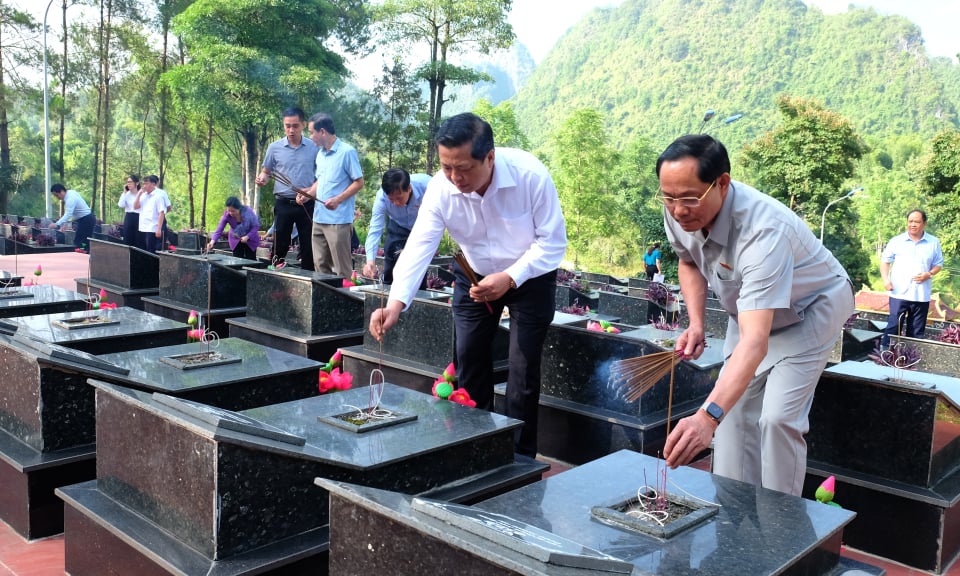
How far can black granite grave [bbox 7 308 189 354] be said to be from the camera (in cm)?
412

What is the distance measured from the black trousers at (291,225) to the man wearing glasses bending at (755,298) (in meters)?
4.79

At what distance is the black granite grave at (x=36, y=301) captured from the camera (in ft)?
17.0

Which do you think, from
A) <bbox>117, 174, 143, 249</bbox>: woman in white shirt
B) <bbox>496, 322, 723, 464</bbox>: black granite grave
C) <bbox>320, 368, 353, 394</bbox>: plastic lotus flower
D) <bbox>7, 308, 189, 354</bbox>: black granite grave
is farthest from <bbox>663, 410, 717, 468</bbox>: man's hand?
<bbox>117, 174, 143, 249</bbox>: woman in white shirt

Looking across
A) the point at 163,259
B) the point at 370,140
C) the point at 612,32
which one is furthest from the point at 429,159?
the point at 612,32

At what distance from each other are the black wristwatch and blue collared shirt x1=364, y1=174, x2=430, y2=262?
443 cm

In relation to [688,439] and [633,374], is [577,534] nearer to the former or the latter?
[688,439]

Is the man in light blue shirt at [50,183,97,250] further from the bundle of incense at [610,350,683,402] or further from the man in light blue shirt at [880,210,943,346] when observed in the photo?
the bundle of incense at [610,350,683,402]

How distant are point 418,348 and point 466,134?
2.14 metres

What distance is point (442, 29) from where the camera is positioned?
29828 mm

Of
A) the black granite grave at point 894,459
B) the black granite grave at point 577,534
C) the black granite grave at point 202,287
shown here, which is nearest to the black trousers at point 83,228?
the black granite grave at point 202,287

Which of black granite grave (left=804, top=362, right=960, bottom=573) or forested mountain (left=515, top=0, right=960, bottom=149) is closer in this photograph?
black granite grave (left=804, top=362, right=960, bottom=573)

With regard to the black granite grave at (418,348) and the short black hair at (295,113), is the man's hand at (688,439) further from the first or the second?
the short black hair at (295,113)

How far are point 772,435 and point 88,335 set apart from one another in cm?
330

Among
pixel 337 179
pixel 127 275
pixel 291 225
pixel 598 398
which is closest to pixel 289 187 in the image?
pixel 291 225
